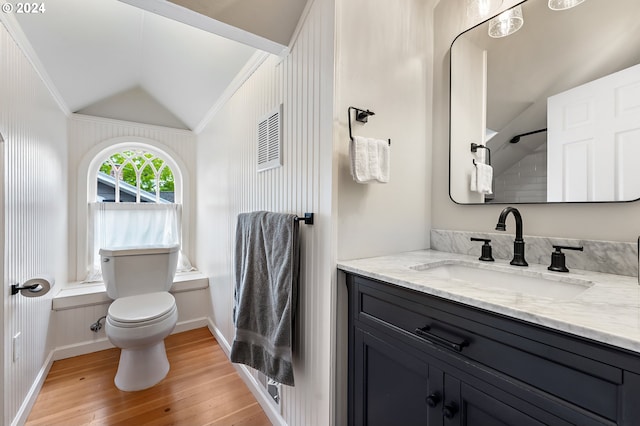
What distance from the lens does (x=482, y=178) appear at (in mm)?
1307

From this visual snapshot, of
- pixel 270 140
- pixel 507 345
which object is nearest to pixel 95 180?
pixel 270 140

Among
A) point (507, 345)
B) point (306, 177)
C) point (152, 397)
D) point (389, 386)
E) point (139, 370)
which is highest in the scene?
point (306, 177)

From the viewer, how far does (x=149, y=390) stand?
1784 mm

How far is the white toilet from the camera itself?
A: 5.76ft

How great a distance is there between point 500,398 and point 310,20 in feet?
5.01

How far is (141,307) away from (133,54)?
75.0 inches

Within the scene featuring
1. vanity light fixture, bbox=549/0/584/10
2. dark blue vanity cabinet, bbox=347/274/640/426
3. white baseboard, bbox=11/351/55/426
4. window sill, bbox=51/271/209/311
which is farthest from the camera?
window sill, bbox=51/271/209/311

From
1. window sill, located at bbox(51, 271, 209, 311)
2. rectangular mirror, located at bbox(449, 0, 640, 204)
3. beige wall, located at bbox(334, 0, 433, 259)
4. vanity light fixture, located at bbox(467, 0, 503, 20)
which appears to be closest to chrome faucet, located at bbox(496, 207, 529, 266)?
rectangular mirror, located at bbox(449, 0, 640, 204)

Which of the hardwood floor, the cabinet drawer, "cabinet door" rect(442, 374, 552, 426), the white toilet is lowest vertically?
the hardwood floor

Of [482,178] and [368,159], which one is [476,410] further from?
[482,178]

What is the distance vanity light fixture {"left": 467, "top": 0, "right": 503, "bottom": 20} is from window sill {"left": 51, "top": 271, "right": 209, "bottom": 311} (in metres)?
2.82

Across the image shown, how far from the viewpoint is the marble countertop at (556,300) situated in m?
0.51

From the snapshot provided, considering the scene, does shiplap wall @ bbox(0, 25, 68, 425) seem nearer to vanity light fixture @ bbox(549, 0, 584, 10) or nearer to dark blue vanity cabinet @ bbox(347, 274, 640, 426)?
dark blue vanity cabinet @ bbox(347, 274, 640, 426)

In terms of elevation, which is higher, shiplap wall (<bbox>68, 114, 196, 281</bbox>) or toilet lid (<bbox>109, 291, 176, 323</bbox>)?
shiplap wall (<bbox>68, 114, 196, 281</bbox>)
